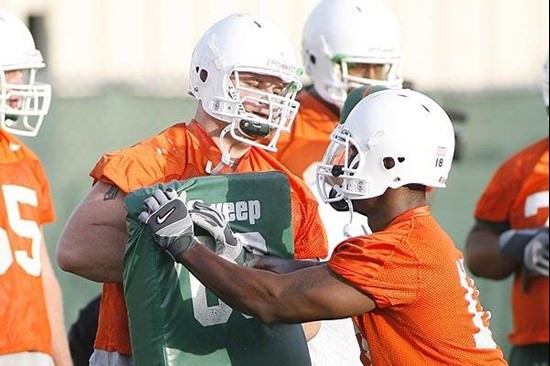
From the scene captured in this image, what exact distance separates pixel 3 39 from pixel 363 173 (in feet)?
5.97

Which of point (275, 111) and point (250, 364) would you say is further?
point (275, 111)

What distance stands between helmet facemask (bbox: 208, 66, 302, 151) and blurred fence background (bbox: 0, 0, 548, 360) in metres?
3.60

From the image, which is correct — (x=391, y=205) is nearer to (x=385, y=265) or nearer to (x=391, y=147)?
(x=391, y=147)

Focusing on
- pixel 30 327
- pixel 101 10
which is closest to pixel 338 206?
pixel 30 327

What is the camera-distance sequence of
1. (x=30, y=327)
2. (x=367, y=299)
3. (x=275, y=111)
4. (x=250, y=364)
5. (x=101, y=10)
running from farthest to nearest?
(x=101, y=10) → (x=30, y=327) → (x=275, y=111) → (x=250, y=364) → (x=367, y=299)

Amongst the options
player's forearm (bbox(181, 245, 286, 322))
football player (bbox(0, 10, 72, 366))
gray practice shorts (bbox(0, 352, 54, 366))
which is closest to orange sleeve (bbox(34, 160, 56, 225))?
football player (bbox(0, 10, 72, 366))

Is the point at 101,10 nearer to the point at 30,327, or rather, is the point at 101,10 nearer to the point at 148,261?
Answer: the point at 30,327

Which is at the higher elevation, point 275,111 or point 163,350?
point 275,111

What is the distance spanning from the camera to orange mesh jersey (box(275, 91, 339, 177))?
631 centimetres

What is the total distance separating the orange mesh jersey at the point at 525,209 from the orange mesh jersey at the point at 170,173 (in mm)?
2505

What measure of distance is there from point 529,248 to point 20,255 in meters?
2.51

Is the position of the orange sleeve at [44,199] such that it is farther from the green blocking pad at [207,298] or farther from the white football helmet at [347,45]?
the green blocking pad at [207,298]

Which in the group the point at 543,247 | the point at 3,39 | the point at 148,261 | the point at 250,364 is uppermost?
the point at 3,39

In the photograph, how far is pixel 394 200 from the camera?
14.8ft
